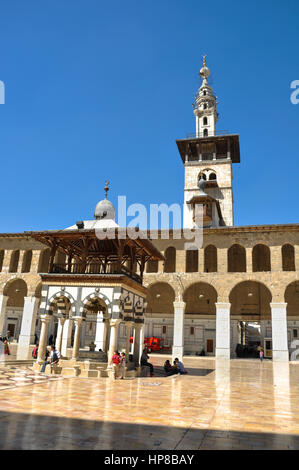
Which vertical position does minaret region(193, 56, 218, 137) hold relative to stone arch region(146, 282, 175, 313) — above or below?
above

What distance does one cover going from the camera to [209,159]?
141 ft

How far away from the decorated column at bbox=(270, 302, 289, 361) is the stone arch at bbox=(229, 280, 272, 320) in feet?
22.4

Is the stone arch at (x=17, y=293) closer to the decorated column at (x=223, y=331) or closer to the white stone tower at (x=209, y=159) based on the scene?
the white stone tower at (x=209, y=159)

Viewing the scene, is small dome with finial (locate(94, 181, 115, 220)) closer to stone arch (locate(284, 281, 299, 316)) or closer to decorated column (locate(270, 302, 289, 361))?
decorated column (locate(270, 302, 289, 361))

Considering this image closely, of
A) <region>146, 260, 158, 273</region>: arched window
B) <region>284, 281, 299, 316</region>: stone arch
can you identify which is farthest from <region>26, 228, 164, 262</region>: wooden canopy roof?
<region>284, 281, 299, 316</region>: stone arch

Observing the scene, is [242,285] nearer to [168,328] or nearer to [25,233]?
[168,328]

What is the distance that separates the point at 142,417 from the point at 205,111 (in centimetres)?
4331

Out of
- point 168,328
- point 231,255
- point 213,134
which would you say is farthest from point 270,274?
point 213,134

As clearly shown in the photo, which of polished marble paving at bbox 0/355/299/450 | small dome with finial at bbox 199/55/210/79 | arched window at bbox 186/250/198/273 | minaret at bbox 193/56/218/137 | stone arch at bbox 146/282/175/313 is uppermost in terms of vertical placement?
small dome with finial at bbox 199/55/210/79

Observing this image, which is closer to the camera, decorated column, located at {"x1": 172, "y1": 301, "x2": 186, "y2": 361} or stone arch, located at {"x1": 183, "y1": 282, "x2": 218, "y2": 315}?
decorated column, located at {"x1": 172, "y1": 301, "x2": 186, "y2": 361}

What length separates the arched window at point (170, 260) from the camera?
94.0 ft

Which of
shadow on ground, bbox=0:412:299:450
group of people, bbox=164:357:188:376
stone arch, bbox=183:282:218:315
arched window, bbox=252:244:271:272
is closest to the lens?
shadow on ground, bbox=0:412:299:450

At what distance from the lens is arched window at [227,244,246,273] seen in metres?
30.6

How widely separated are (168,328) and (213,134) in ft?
81.2
